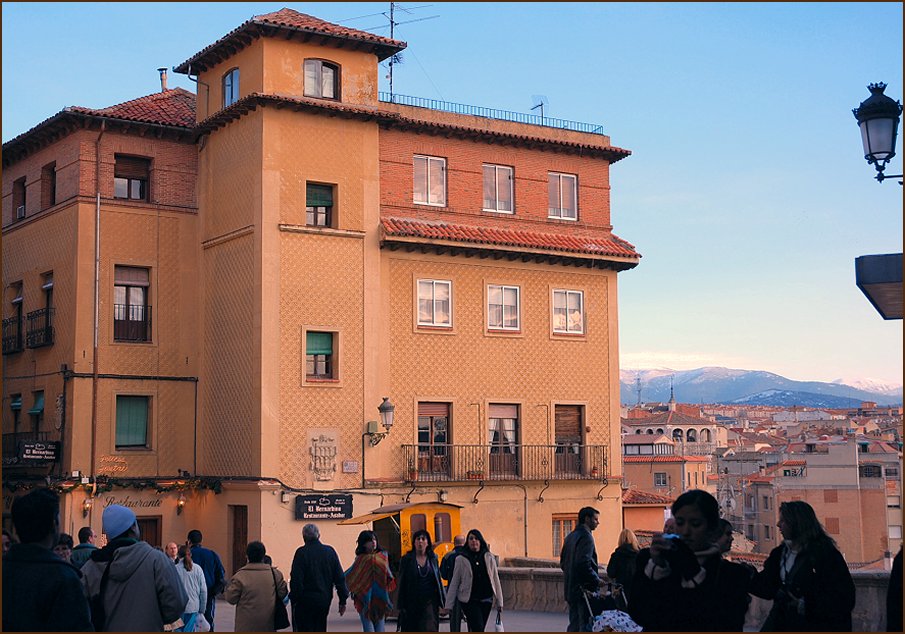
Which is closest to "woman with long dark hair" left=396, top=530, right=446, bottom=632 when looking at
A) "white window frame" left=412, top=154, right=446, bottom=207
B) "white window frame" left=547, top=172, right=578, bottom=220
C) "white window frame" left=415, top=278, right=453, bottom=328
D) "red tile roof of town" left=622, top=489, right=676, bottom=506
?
"white window frame" left=415, top=278, right=453, bottom=328

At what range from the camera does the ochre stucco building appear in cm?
3131

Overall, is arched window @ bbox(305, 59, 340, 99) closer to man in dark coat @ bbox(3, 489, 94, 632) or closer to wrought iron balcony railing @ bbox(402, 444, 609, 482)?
wrought iron balcony railing @ bbox(402, 444, 609, 482)

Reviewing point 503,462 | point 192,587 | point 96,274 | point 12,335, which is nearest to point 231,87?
point 96,274

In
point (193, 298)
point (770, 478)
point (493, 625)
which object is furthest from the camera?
point (770, 478)

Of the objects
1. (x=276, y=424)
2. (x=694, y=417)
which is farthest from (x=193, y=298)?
(x=694, y=417)

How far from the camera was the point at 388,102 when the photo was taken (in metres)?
34.3

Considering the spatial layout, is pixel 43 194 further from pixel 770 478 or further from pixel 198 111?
pixel 770 478

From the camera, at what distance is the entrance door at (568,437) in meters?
35.3

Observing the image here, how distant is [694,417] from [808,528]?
616 ft

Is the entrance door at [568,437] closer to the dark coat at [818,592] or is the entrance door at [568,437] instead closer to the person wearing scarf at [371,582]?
the person wearing scarf at [371,582]

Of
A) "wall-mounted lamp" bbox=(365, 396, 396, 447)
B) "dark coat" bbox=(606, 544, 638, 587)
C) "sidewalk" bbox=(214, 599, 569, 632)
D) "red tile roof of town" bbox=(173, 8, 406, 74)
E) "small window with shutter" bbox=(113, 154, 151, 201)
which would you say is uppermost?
"red tile roof of town" bbox=(173, 8, 406, 74)

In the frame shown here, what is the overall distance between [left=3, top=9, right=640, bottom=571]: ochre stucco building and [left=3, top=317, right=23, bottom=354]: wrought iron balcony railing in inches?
3.4

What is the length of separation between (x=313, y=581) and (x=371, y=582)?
2398 mm

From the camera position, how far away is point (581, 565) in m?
14.6
